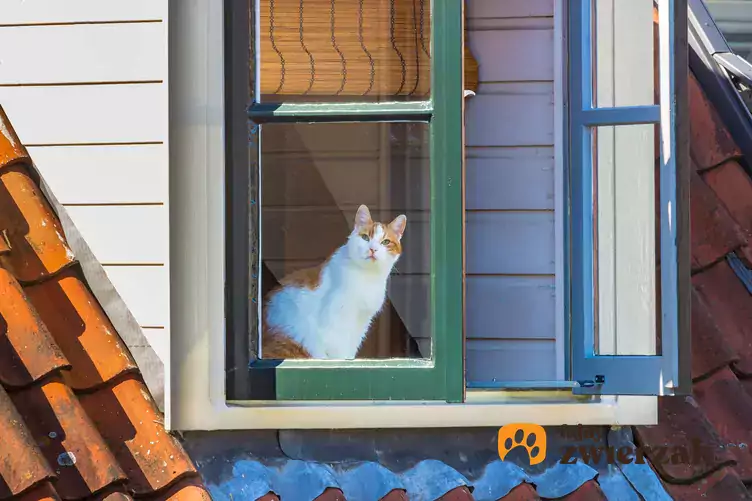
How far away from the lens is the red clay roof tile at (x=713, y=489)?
2.05 metres

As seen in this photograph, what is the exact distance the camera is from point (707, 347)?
2.25 metres

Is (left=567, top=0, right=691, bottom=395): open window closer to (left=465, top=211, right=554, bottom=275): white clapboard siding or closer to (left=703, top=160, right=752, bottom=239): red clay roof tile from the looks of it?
(left=465, top=211, right=554, bottom=275): white clapboard siding

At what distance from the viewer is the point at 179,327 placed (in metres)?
1.99

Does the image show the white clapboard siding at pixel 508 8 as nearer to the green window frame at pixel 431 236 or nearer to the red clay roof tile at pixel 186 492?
the green window frame at pixel 431 236

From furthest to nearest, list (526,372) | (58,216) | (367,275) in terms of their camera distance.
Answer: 1. (367,275)
2. (526,372)
3. (58,216)

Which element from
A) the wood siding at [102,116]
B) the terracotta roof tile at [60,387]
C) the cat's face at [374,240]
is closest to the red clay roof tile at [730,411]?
the cat's face at [374,240]

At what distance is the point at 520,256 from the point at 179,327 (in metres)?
1.07

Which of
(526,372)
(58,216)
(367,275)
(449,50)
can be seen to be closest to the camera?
(449,50)

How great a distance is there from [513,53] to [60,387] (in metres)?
1.60

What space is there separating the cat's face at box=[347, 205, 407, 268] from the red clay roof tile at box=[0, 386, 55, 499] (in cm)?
122

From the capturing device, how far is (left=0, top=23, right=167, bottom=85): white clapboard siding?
211 cm

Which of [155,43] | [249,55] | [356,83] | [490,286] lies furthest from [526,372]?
[155,43]

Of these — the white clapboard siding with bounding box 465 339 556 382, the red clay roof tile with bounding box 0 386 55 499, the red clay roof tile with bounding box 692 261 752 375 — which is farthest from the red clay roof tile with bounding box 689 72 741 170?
the red clay roof tile with bounding box 0 386 55 499

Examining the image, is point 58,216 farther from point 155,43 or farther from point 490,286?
point 490,286
